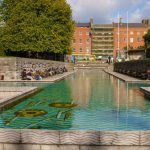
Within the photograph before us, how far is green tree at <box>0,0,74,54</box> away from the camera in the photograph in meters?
45.9

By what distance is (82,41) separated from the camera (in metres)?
114

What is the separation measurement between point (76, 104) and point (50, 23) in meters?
36.7

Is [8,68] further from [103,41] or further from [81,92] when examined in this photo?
[103,41]

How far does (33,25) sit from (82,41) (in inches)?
2682

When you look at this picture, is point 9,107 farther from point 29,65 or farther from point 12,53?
point 12,53

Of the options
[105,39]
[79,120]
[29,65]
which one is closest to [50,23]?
[29,65]

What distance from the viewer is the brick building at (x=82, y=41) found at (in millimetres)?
113250

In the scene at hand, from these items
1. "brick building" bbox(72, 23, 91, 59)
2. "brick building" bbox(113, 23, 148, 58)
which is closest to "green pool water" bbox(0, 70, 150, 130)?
"brick building" bbox(72, 23, 91, 59)

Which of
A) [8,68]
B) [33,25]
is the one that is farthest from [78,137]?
[33,25]

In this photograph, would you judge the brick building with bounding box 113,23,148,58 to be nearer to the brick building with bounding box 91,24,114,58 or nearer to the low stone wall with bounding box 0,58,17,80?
the brick building with bounding box 91,24,114,58

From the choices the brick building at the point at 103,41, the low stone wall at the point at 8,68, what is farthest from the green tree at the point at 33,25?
the brick building at the point at 103,41

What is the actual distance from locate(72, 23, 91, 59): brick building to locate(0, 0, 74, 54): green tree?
63.4 meters

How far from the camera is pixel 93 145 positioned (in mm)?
5969

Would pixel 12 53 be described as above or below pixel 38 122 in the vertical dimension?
above
